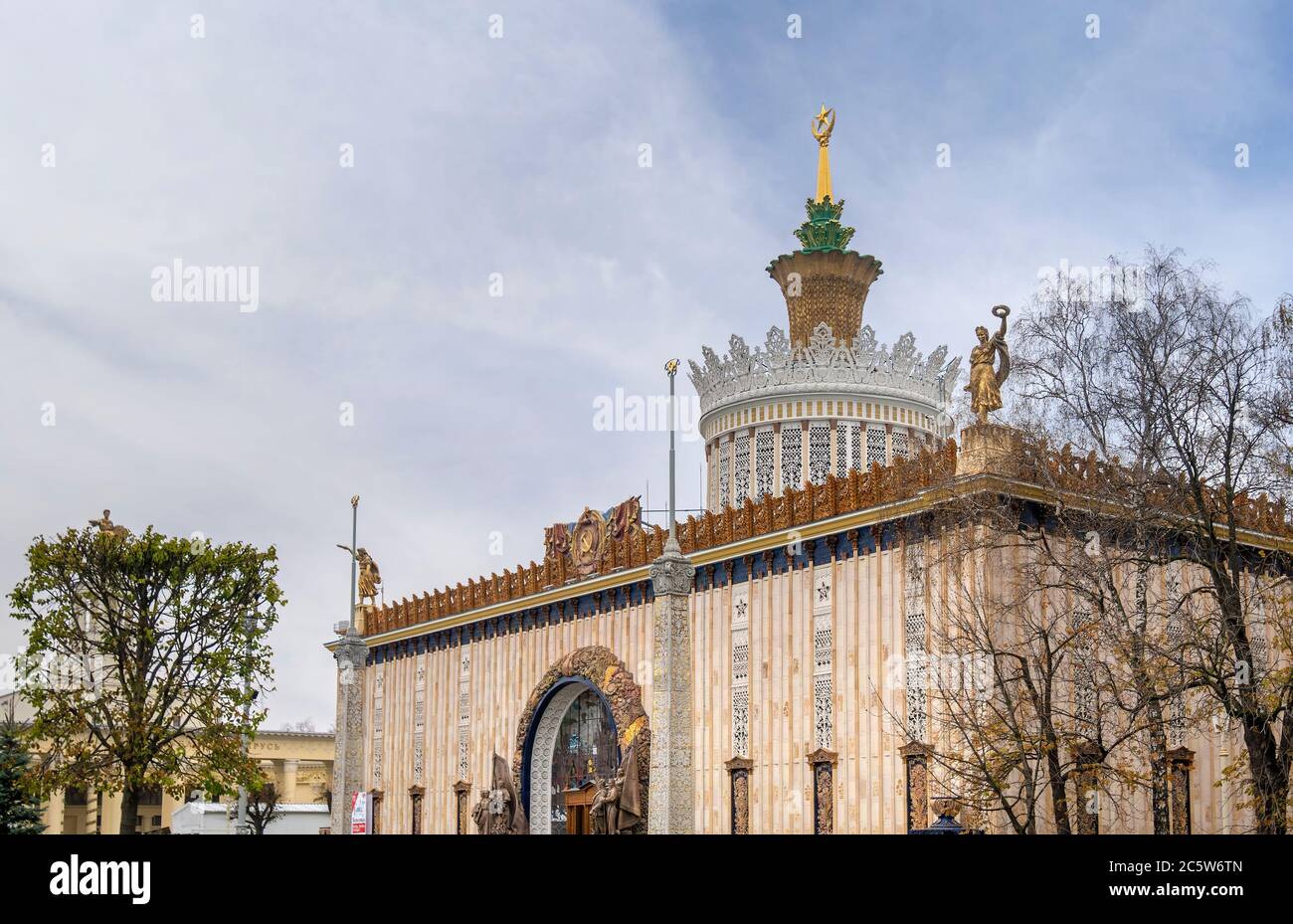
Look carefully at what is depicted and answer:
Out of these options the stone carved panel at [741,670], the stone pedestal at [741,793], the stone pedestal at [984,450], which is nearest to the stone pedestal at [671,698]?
the stone pedestal at [741,793]

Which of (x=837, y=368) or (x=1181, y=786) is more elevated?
(x=837, y=368)

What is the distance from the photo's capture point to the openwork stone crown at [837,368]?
160 ft

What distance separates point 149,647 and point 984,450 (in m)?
24.8

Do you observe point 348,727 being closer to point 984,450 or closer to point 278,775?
point 984,450

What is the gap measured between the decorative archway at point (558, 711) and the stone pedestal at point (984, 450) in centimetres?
1373

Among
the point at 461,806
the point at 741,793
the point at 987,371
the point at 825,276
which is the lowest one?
the point at 461,806

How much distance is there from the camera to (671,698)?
138 ft

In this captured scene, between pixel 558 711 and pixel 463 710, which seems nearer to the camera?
pixel 558 711

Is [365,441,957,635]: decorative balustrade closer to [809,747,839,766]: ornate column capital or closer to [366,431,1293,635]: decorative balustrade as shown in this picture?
[366,431,1293,635]: decorative balustrade

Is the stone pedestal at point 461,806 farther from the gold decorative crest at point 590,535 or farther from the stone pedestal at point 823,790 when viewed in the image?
the stone pedestal at point 823,790

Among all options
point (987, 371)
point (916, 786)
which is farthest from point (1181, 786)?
point (987, 371)

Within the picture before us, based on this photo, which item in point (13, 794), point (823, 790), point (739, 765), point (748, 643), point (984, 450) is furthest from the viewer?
point (13, 794)
